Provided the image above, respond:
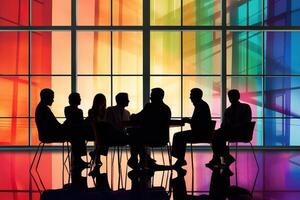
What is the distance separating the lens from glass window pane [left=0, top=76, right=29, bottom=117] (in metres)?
32.0

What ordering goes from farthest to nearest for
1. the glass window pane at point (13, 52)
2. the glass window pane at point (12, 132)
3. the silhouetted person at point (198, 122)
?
the glass window pane at point (12, 132) → the glass window pane at point (13, 52) → the silhouetted person at point (198, 122)

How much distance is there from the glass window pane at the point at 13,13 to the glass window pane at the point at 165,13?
31.3 ft

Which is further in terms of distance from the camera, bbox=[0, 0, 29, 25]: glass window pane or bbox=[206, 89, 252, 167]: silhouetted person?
bbox=[0, 0, 29, 25]: glass window pane

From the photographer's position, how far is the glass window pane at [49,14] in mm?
31812

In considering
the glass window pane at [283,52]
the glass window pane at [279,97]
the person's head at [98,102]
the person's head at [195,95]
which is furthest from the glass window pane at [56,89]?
the person's head at [195,95]

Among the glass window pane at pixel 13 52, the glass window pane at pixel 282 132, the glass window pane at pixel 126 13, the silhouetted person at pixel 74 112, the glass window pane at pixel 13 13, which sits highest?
the glass window pane at pixel 126 13

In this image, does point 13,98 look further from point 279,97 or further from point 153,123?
point 153,123

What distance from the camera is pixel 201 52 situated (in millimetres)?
37906

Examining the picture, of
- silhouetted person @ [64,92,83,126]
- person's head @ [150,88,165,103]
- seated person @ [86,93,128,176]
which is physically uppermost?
person's head @ [150,88,165,103]

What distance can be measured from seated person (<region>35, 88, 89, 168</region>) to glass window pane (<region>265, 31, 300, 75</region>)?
99.2 ft

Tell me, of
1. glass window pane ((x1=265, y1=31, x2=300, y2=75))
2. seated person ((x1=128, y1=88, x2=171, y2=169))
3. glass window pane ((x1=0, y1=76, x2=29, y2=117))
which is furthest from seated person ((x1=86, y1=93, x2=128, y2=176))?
glass window pane ((x1=265, y1=31, x2=300, y2=75))

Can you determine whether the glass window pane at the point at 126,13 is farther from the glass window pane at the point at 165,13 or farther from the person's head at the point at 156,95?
the person's head at the point at 156,95

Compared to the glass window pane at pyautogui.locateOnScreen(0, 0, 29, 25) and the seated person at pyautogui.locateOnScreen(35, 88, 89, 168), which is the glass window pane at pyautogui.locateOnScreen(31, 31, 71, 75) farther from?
the seated person at pyautogui.locateOnScreen(35, 88, 89, 168)

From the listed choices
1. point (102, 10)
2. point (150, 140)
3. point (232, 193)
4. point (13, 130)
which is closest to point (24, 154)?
point (150, 140)
